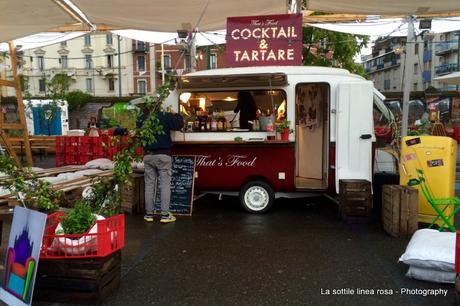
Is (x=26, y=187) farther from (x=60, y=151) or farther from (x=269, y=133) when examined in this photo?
(x=60, y=151)

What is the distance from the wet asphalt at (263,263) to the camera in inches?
153

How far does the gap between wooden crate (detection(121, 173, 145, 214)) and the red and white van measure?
2.96ft

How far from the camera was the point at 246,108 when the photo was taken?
24.5 feet

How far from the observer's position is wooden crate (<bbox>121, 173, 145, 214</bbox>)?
23.4 feet

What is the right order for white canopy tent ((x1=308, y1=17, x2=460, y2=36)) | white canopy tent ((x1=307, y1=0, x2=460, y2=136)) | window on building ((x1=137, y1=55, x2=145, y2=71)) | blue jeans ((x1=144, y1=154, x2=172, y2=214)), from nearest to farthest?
blue jeans ((x1=144, y1=154, x2=172, y2=214))
white canopy tent ((x1=307, y1=0, x2=460, y2=136))
white canopy tent ((x1=308, y1=17, x2=460, y2=36))
window on building ((x1=137, y1=55, x2=145, y2=71))

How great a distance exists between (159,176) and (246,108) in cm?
205

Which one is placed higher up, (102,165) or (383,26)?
(383,26)

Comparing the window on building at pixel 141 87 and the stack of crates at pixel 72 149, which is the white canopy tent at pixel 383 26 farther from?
the window on building at pixel 141 87

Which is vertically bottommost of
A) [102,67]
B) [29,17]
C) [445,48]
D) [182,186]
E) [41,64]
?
[182,186]

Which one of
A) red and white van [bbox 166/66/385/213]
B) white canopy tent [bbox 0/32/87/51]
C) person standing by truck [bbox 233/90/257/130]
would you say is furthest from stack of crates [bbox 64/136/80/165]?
person standing by truck [bbox 233/90/257/130]

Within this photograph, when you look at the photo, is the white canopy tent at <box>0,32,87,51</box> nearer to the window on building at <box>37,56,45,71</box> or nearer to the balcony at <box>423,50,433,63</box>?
the window on building at <box>37,56,45,71</box>

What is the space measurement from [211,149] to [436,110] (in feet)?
63.1

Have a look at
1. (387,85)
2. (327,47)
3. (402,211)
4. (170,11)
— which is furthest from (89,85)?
(402,211)

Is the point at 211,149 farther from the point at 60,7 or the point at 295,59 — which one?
the point at 60,7
